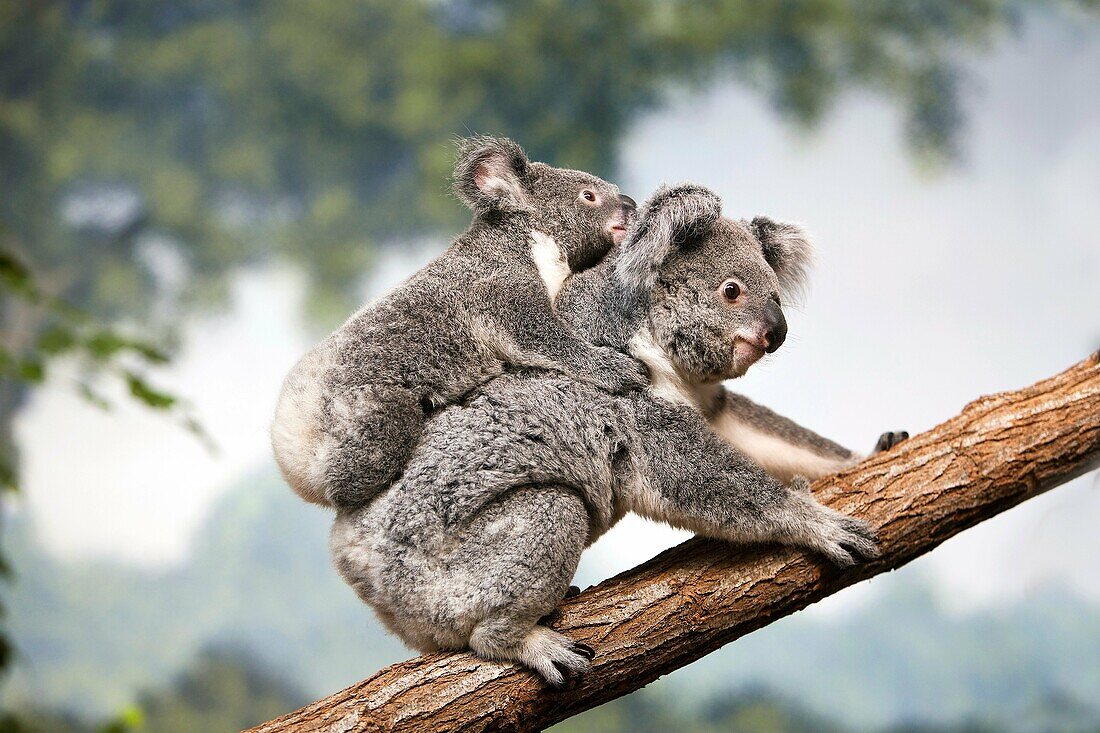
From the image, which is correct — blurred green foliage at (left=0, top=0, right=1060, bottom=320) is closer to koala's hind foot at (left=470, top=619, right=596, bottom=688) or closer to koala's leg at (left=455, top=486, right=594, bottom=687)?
koala's leg at (left=455, top=486, right=594, bottom=687)

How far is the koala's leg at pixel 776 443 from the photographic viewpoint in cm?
279

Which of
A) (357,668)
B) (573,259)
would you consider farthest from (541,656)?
(357,668)

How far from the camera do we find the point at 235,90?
10352 millimetres

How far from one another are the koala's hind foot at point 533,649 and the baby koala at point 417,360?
0.47 m

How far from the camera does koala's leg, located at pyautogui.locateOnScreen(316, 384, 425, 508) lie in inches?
95.1

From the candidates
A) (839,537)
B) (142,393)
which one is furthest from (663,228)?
(142,393)

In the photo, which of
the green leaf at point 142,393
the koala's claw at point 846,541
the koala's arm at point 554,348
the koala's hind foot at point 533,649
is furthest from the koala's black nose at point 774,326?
the green leaf at point 142,393

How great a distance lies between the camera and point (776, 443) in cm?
283

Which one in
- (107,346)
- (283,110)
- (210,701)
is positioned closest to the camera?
(107,346)

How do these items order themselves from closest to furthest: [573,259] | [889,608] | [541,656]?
[541,656], [573,259], [889,608]

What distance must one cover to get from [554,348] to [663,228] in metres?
0.42

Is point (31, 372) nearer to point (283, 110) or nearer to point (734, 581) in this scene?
point (734, 581)

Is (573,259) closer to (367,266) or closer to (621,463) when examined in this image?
(621,463)

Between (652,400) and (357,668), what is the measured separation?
24.8ft
